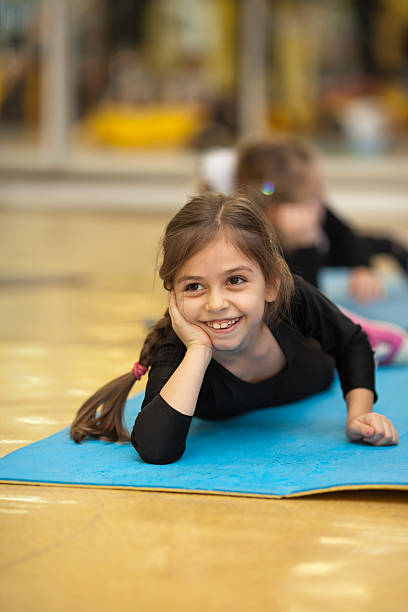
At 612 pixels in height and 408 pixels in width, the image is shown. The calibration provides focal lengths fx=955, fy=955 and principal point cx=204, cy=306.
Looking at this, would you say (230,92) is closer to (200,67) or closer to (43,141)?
(200,67)

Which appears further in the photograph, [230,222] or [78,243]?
[78,243]

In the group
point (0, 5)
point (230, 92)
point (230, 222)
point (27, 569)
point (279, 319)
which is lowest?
point (27, 569)

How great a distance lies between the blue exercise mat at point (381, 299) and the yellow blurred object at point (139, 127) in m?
3.59

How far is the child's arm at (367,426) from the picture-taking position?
1784mm

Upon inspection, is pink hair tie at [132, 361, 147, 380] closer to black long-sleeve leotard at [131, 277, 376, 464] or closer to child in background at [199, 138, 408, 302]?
black long-sleeve leotard at [131, 277, 376, 464]

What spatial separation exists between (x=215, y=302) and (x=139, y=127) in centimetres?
597

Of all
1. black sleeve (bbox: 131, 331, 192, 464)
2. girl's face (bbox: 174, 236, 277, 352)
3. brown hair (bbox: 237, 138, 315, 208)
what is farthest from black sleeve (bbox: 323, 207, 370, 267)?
black sleeve (bbox: 131, 331, 192, 464)

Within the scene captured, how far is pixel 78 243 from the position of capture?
5.00m

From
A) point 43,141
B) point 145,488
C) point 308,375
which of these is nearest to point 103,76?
point 43,141

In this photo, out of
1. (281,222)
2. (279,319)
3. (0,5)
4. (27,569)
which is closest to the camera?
(27,569)

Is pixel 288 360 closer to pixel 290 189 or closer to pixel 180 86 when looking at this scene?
pixel 290 189

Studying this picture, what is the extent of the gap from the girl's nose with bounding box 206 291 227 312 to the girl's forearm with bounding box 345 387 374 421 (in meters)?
0.36

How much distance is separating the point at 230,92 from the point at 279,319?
5.72m

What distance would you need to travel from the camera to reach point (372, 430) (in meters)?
1.78
